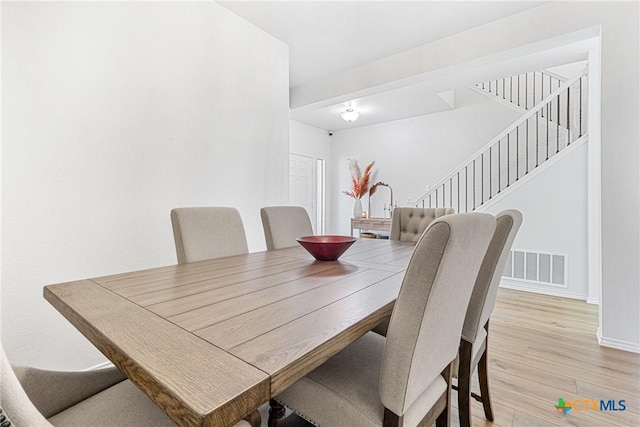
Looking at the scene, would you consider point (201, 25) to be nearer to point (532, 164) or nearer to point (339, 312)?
point (339, 312)

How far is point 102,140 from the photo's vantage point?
6.33 ft

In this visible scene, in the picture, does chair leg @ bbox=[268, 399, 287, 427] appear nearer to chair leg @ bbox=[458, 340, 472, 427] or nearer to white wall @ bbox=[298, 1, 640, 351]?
chair leg @ bbox=[458, 340, 472, 427]

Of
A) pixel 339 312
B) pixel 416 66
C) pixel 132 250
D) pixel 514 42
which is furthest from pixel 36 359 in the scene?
pixel 514 42

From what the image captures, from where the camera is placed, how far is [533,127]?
4.61 metres

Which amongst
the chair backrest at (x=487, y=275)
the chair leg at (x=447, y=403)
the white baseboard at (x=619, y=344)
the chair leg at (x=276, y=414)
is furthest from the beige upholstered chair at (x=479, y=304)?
the white baseboard at (x=619, y=344)

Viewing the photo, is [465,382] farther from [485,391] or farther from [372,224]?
[372,224]

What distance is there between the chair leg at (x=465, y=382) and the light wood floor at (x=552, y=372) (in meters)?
0.30

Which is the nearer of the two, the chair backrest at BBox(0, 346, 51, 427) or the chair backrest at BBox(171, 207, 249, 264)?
the chair backrest at BBox(0, 346, 51, 427)

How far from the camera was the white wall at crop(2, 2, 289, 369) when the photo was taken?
5.37ft

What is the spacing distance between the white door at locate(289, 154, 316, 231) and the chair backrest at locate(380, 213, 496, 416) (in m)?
5.00

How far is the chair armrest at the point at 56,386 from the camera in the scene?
0.80 m

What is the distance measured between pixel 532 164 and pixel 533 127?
0.55 m

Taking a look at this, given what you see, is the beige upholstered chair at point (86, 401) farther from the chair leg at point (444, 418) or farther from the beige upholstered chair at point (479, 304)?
the beige upholstered chair at point (479, 304)

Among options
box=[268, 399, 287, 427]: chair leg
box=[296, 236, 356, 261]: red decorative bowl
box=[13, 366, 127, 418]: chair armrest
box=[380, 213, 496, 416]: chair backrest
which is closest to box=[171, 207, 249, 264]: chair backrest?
box=[296, 236, 356, 261]: red decorative bowl
